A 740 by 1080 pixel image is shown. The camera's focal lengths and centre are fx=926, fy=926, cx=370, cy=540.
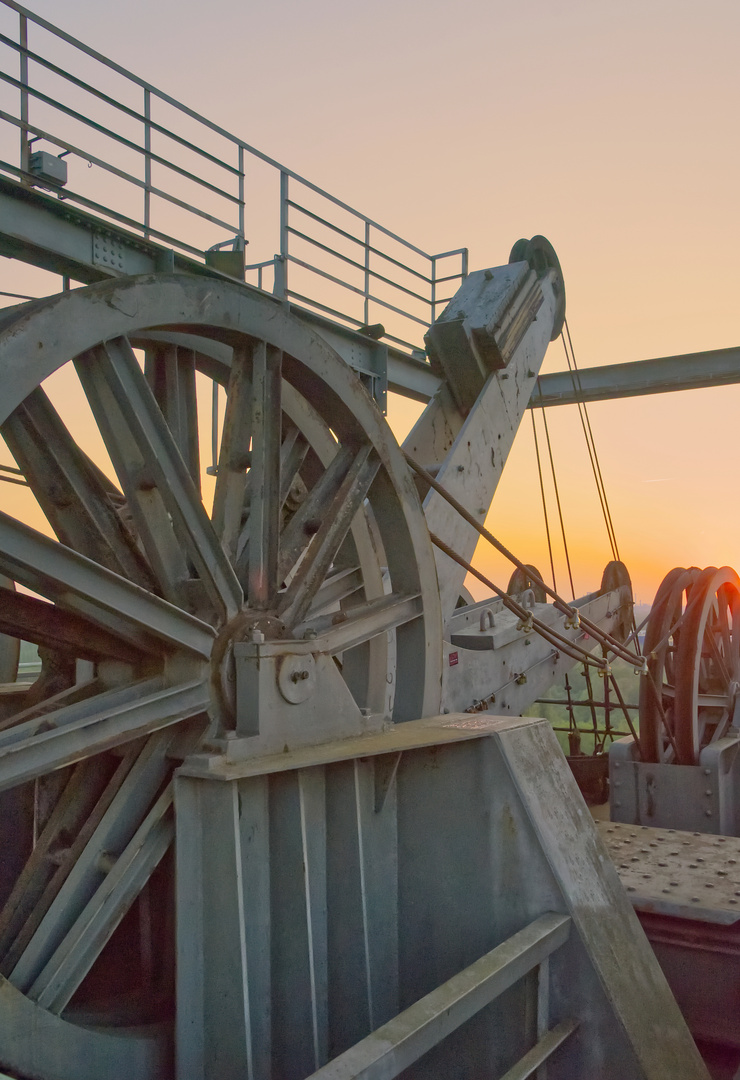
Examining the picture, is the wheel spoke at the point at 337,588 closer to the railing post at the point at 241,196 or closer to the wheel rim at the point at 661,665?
the railing post at the point at 241,196

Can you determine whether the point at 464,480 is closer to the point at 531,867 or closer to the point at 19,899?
the point at 531,867

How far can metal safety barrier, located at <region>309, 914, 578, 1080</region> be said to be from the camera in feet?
8.79

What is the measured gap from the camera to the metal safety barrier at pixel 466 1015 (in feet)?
8.79

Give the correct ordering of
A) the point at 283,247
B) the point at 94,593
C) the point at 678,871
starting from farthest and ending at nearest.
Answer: the point at 283,247 < the point at 678,871 < the point at 94,593

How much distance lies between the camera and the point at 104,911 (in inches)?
133

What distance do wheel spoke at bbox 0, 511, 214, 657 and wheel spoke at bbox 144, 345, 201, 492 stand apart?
4.67ft

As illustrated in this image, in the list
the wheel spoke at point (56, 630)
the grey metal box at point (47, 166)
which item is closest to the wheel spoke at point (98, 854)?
the wheel spoke at point (56, 630)

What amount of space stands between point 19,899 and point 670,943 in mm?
3103

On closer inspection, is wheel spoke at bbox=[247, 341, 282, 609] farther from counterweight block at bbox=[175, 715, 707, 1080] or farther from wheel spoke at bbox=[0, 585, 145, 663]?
counterweight block at bbox=[175, 715, 707, 1080]

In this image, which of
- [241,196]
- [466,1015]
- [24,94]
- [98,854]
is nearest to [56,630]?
[98,854]

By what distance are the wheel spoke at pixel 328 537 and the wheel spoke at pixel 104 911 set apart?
100cm

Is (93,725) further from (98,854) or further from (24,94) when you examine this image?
(24,94)

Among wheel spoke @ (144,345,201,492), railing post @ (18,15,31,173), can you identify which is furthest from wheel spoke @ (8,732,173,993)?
railing post @ (18,15,31,173)

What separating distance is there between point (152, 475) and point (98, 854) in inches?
58.7
